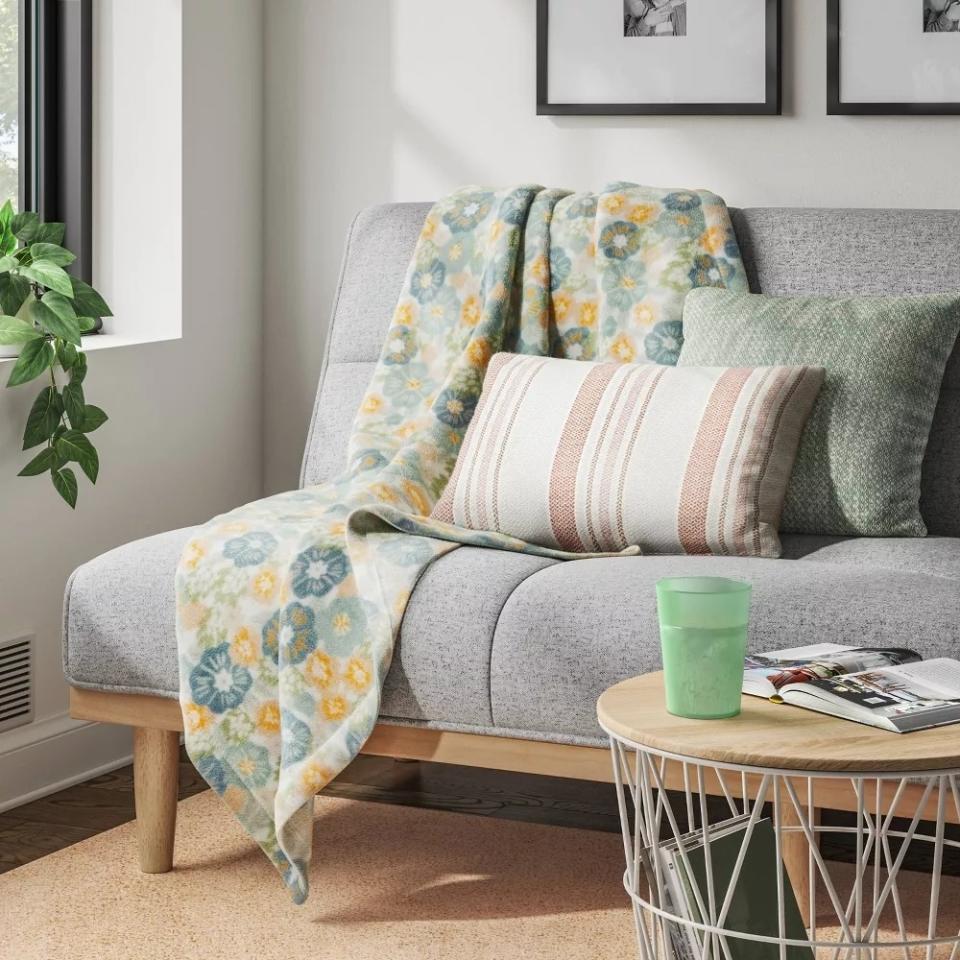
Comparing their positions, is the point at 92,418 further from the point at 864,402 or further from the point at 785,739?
the point at 785,739

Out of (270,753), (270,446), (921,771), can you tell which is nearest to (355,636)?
(270,753)

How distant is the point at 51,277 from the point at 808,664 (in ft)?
5.01

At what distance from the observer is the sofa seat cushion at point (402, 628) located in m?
1.96

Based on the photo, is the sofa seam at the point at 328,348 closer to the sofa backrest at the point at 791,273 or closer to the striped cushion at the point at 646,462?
the sofa backrest at the point at 791,273

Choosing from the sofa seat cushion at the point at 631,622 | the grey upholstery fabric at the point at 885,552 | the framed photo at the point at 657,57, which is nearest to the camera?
the sofa seat cushion at the point at 631,622

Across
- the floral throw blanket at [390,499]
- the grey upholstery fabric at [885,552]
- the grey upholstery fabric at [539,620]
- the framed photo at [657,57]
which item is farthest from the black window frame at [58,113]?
the grey upholstery fabric at [885,552]

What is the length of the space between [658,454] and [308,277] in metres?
1.20

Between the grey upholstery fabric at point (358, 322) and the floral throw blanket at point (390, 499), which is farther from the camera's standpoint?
the grey upholstery fabric at point (358, 322)

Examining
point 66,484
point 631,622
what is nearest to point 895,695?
point 631,622

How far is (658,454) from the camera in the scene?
86.5 inches

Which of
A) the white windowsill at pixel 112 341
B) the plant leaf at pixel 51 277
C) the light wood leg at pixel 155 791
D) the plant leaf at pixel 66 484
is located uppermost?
the plant leaf at pixel 51 277

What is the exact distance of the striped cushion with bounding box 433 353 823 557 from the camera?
7.13 ft

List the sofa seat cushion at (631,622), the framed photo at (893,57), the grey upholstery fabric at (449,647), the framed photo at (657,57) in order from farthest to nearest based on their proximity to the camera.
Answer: the framed photo at (657,57), the framed photo at (893,57), the grey upholstery fabric at (449,647), the sofa seat cushion at (631,622)

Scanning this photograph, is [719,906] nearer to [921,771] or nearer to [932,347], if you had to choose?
[921,771]
